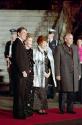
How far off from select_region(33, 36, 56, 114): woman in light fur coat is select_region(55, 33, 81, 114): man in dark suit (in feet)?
0.58

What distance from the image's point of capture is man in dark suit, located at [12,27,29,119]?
466 inches

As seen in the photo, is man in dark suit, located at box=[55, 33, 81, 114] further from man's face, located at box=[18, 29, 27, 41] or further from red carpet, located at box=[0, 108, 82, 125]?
man's face, located at box=[18, 29, 27, 41]

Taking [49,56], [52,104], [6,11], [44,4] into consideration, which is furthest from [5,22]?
[49,56]

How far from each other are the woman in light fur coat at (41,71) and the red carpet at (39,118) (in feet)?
1.15

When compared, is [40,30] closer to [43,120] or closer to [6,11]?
[6,11]

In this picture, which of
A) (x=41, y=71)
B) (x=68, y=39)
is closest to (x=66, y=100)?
(x=41, y=71)

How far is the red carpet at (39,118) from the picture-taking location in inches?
460

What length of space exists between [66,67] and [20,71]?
53.6 inches

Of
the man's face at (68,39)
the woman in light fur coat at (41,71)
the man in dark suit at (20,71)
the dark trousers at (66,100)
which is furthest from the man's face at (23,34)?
the dark trousers at (66,100)

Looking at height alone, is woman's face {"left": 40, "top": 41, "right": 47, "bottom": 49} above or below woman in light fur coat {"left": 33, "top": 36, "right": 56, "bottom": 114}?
above

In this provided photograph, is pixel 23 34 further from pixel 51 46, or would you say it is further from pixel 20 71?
pixel 51 46

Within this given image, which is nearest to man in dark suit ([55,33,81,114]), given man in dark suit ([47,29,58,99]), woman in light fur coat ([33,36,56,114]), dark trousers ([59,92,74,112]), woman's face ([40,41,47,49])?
dark trousers ([59,92,74,112])

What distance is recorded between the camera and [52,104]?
48.4ft

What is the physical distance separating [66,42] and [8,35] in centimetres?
564
